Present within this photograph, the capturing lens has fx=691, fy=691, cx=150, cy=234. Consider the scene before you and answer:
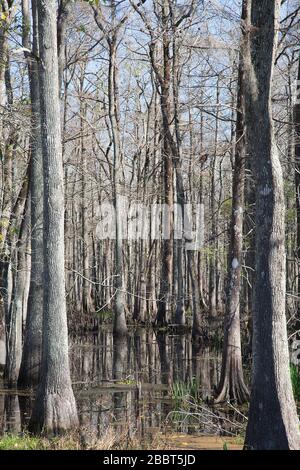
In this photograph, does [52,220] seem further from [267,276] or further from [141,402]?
[267,276]

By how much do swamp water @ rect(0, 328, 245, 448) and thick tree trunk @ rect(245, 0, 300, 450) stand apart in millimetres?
1562

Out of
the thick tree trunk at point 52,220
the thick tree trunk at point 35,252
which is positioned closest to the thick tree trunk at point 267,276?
the thick tree trunk at point 52,220

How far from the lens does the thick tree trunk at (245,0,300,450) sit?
6816 mm

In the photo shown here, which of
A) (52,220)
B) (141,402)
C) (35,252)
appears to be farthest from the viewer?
(35,252)

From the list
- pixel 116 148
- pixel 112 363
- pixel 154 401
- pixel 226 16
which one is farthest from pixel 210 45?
pixel 116 148

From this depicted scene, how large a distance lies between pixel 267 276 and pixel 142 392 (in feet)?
21.4

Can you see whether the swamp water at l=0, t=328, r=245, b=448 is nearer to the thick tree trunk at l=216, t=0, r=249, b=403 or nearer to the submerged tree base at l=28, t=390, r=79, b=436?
the submerged tree base at l=28, t=390, r=79, b=436

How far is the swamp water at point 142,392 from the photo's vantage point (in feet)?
31.4

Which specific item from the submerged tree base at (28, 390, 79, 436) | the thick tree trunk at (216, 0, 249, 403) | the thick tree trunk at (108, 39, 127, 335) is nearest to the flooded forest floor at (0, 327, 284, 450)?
the submerged tree base at (28, 390, 79, 436)

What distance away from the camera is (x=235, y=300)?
40.6 feet

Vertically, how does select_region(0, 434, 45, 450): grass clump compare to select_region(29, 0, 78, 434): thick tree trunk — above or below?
below

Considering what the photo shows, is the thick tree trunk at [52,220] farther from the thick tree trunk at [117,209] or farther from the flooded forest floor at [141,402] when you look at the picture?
the thick tree trunk at [117,209]

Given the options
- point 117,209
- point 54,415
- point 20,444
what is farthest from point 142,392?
point 117,209

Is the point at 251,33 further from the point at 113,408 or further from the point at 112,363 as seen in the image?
the point at 112,363
